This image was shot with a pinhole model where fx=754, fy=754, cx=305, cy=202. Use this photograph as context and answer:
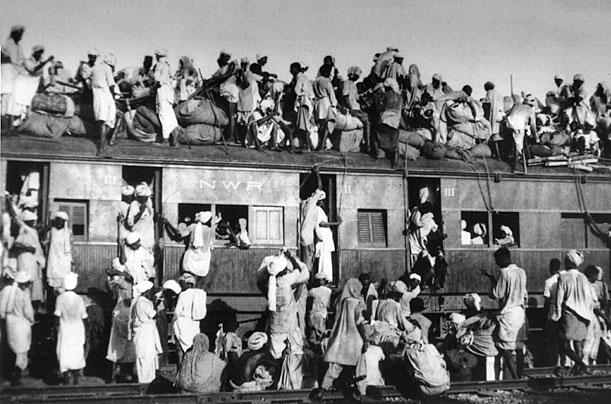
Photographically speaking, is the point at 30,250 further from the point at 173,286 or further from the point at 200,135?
the point at 200,135

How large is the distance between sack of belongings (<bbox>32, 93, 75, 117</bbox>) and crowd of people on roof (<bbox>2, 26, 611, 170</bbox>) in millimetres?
18

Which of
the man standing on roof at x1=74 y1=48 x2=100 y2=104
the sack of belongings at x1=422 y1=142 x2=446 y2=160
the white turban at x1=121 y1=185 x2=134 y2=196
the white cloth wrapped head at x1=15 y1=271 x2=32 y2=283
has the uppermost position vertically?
the man standing on roof at x1=74 y1=48 x2=100 y2=104

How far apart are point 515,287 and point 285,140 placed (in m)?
5.47

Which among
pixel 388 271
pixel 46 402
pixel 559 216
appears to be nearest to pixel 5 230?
pixel 46 402

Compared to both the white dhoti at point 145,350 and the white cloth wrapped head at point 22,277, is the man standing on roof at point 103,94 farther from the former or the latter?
the white dhoti at point 145,350

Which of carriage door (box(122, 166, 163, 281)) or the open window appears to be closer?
the open window

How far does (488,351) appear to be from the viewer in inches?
458

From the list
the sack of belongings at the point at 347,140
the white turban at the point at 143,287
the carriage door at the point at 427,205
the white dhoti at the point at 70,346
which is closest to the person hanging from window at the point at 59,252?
the white dhoti at the point at 70,346

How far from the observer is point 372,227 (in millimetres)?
14922

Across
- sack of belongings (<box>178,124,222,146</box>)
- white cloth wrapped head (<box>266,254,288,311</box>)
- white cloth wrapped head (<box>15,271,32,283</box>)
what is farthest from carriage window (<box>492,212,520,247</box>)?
white cloth wrapped head (<box>15,271,32,283</box>)

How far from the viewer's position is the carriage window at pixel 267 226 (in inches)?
555

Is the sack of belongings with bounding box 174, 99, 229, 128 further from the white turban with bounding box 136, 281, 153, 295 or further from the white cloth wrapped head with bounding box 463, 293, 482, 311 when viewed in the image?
the white cloth wrapped head with bounding box 463, 293, 482, 311

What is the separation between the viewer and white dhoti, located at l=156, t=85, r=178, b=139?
1367 centimetres

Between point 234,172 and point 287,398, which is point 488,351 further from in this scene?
point 234,172
